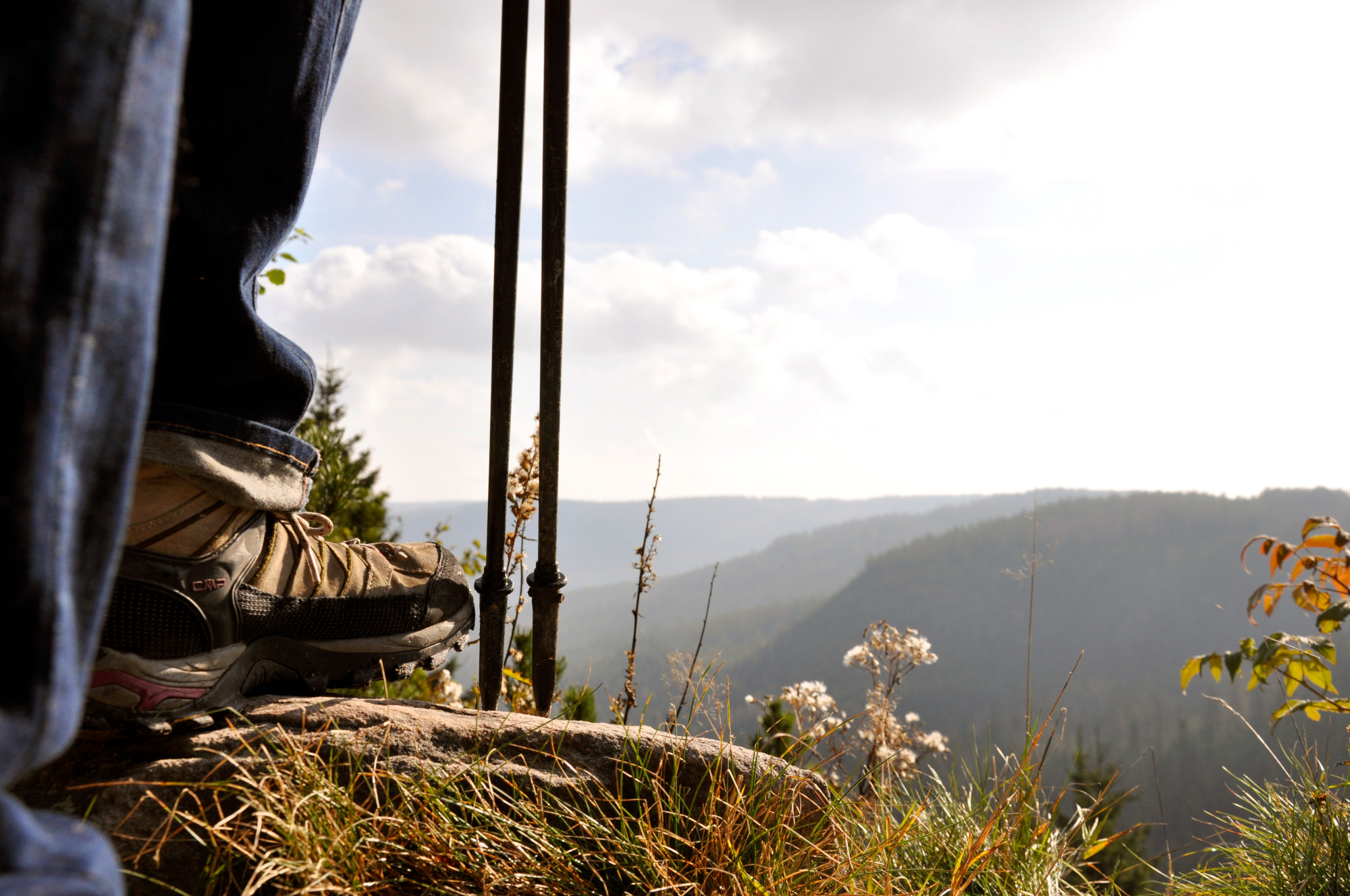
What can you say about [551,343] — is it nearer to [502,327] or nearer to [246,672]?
[502,327]

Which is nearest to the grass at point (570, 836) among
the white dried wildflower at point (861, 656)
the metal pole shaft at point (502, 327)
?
the metal pole shaft at point (502, 327)

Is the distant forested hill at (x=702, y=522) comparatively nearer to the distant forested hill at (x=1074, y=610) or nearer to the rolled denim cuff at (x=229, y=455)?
the distant forested hill at (x=1074, y=610)

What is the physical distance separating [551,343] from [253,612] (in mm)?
859

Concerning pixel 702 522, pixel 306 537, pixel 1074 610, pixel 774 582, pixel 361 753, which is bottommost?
pixel 774 582

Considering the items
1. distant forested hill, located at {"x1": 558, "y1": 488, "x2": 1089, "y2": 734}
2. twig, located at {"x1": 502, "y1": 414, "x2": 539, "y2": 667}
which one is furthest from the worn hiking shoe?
distant forested hill, located at {"x1": 558, "y1": 488, "x2": 1089, "y2": 734}

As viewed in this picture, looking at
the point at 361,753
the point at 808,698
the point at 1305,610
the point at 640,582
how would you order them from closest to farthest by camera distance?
the point at 361,753
the point at 1305,610
the point at 640,582
the point at 808,698

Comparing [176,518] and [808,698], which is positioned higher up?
[176,518]

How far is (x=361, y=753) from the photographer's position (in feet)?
4.59

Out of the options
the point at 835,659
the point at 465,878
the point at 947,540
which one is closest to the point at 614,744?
the point at 465,878

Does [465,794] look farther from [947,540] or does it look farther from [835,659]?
[947,540]

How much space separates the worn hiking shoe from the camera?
4.19ft

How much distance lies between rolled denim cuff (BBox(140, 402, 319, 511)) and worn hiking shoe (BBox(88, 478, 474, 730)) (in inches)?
3.5

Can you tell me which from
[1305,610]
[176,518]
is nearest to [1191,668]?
[1305,610]

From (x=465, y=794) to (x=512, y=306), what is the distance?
1.08m
